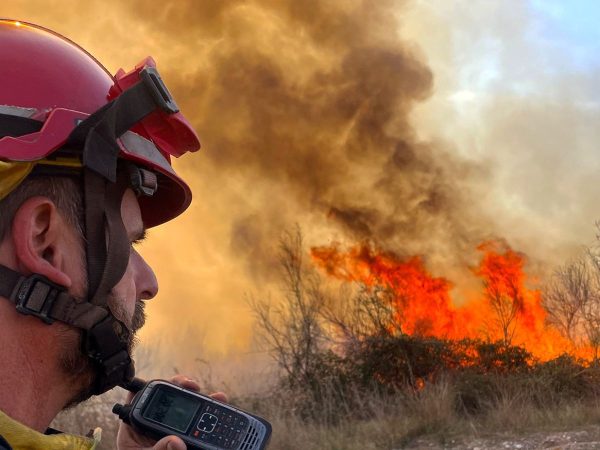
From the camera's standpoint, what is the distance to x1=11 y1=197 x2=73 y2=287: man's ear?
1.60 metres

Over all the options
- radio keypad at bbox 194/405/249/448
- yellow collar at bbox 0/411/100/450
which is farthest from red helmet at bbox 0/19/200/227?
radio keypad at bbox 194/405/249/448

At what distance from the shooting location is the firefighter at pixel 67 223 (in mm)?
1576

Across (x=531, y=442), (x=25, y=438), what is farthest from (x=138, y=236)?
(x=531, y=442)

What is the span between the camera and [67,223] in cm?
169

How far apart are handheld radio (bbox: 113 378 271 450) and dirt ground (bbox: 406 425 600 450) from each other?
7.15 metres

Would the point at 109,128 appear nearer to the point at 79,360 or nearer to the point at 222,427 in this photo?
the point at 79,360

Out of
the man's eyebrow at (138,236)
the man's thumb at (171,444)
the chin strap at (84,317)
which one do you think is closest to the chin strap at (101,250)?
the chin strap at (84,317)

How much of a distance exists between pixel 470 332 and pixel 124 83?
53.4 ft

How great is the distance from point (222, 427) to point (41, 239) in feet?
2.64

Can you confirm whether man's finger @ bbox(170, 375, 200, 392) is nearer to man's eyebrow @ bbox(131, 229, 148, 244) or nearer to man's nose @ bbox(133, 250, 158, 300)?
man's nose @ bbox(133, 250, 158, 300)

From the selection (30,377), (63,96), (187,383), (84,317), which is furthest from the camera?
(187,383)

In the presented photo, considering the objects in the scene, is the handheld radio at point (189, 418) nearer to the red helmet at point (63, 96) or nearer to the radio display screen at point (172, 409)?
the radio display screen at point (172, 409)

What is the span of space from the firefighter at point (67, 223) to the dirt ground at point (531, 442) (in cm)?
762

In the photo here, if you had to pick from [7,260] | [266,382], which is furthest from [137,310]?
[266,382]
